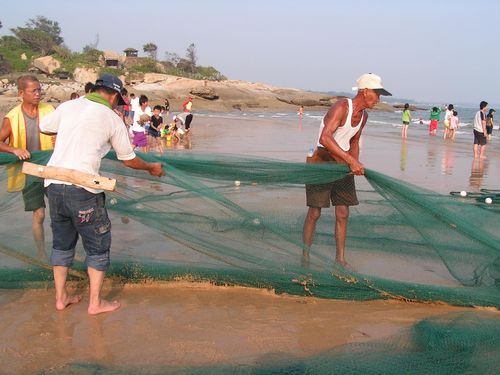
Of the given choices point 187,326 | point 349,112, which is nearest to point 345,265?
point 349,112

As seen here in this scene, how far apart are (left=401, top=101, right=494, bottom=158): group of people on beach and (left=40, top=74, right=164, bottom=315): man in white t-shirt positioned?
11.7 m

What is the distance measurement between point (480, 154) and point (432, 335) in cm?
1175

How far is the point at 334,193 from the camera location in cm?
416

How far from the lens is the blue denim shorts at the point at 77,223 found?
130 inches

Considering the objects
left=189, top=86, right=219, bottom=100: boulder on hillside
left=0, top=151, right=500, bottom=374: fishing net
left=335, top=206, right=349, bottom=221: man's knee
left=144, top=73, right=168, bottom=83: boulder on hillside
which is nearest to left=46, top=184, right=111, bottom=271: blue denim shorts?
left=0, top=151, right=500, bottom=374: fishing net

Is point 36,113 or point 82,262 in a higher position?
point 36,113

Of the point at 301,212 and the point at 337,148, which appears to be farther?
the point at 301,212

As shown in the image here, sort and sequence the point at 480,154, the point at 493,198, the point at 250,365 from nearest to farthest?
1. the point at 250,365
2. the point at 493,198
3. the point at 480,154

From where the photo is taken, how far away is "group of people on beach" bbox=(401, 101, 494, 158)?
43.1 ft

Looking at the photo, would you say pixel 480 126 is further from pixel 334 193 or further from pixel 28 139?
pixel 28 139

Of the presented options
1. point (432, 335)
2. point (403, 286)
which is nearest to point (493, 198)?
point (403, 286)

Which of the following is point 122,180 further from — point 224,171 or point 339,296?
point 339,296

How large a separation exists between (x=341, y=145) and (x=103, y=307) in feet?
7.22

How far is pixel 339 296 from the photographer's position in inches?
150
